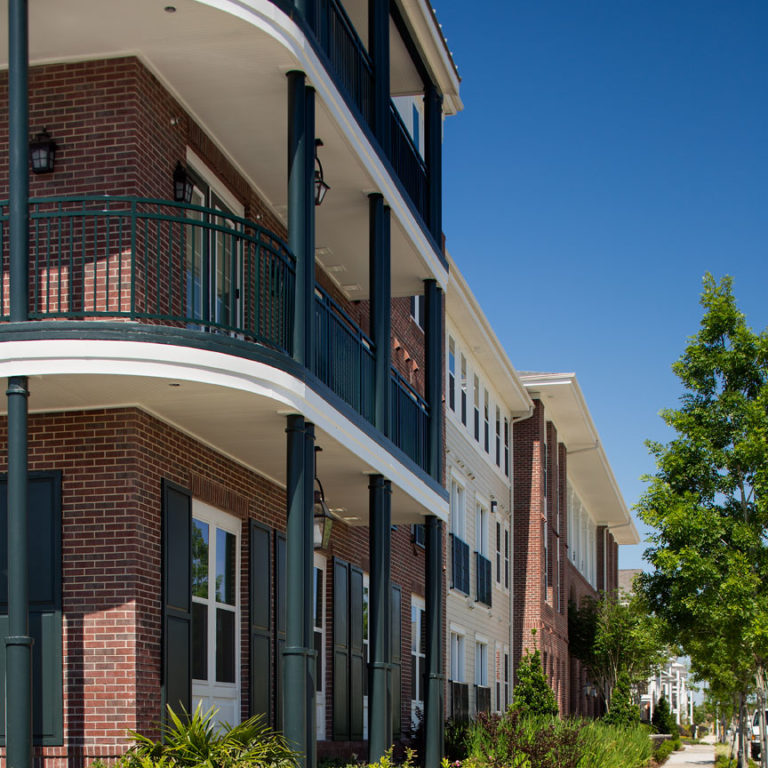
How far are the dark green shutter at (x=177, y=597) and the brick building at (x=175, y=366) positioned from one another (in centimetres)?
3

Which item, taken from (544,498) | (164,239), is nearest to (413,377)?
(164,239)

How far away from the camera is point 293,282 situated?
40.6 feet

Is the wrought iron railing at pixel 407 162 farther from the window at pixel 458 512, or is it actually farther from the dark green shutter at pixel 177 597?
the window at pixel 458 512

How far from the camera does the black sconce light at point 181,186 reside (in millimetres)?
13094

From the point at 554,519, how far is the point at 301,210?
29.6 meters

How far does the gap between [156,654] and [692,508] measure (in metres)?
16.5

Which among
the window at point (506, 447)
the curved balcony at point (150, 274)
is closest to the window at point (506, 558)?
the window at point (506, 447)

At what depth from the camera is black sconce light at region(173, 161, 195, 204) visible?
1309 centimetres

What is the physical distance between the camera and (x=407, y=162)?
1786 centimetres

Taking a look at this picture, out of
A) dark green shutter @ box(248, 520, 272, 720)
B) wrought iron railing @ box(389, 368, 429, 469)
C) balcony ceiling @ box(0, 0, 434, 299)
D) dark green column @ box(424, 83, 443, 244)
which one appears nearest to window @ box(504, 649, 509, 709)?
wrought iron railing @ box(389, 368, 429, 469)

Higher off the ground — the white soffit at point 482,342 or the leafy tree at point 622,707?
the white soffit at point 482,342

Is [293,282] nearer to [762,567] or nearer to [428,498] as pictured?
[428,498]

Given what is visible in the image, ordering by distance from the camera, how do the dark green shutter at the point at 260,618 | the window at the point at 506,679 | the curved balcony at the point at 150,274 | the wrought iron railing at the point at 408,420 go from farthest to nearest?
the window at the point at 506,679, the wrought iron railing at the point at 408,420, the dark green shutter at the point at 260,618, the curved balcony at the point at 150,274

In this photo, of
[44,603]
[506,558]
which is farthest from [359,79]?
[506,558]
